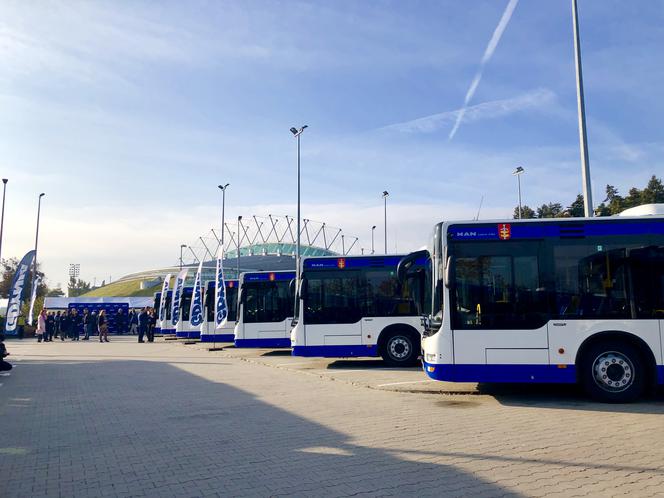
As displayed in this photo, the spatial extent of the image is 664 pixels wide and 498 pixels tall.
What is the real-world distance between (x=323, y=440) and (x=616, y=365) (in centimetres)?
545

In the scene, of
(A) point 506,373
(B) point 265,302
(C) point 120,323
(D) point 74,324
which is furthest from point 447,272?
(C) point 120,323

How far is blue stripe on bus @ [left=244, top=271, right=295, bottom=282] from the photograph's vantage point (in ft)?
63.7

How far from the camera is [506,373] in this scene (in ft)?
32.1

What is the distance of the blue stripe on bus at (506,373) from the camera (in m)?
9.66

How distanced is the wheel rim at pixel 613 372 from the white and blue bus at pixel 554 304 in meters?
0.02

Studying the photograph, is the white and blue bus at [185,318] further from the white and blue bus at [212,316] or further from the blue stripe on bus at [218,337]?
the blue stripe on bus at [218,337]

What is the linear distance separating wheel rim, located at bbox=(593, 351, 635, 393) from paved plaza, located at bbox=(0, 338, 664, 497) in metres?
0.40

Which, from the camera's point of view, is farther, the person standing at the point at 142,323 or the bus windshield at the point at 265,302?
the person standing at the point at 142,323

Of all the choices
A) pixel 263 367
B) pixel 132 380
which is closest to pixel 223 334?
pixel 263 367

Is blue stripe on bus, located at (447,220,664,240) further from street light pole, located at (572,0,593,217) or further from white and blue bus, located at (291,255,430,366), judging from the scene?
white and blue bus, located at (291,255,430,366)

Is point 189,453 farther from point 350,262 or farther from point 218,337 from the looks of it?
point 218,337

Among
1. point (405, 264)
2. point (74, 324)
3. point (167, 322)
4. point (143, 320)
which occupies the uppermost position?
point (405, 264)

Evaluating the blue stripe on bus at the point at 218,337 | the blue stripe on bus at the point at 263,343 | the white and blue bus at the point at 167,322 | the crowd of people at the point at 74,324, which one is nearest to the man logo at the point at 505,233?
the blue stripe on bus at the point at 263,343

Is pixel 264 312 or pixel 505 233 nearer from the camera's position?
pixel 505 233
